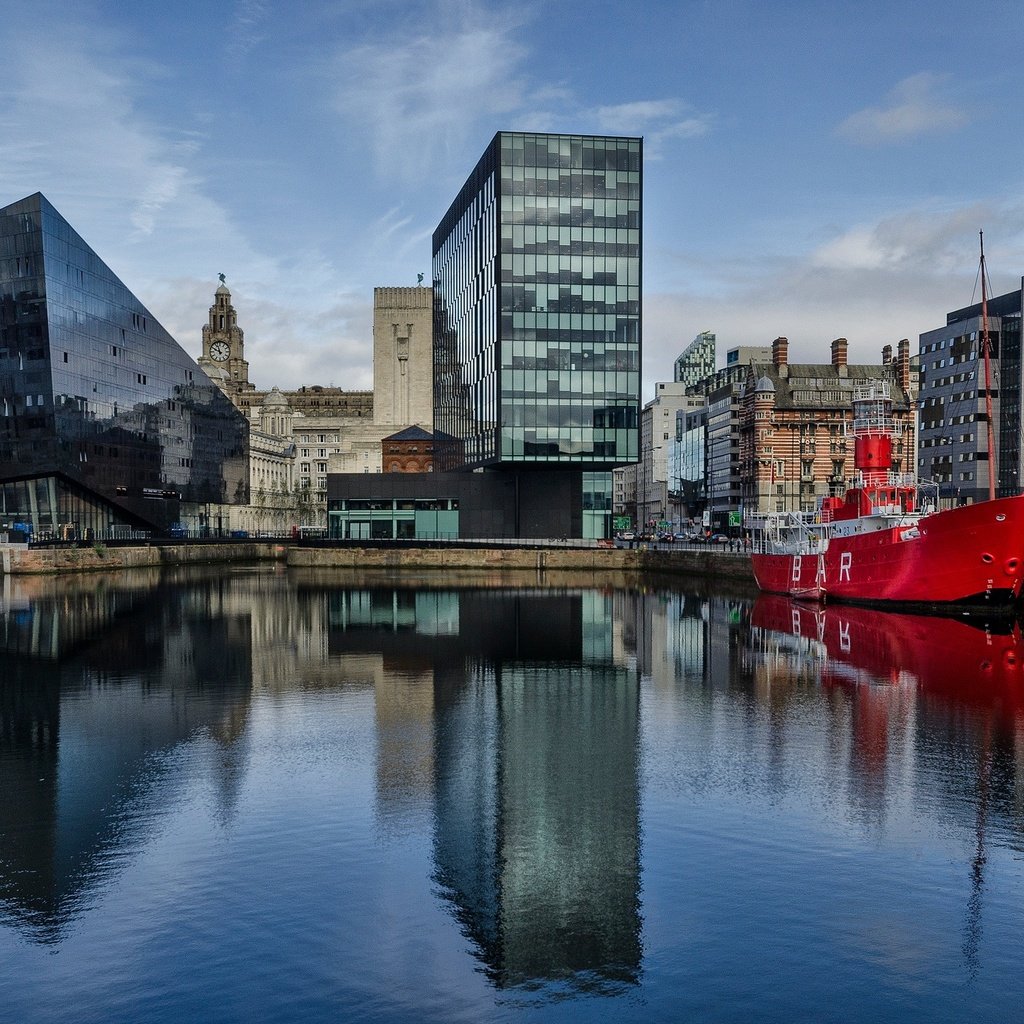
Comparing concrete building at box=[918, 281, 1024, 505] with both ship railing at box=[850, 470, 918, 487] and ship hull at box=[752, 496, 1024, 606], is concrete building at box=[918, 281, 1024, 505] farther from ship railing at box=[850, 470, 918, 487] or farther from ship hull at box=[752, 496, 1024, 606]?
ship hull at box=[752, 496, 1024, 606]

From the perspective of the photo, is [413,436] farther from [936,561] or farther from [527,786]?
[527,786]

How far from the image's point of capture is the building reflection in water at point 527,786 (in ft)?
56.2

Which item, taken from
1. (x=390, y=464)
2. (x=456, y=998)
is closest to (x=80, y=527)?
(x=390, y=464)

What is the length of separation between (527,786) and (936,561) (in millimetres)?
45730

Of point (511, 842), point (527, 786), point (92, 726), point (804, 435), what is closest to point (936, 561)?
point (527, 786)

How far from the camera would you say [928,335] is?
151m

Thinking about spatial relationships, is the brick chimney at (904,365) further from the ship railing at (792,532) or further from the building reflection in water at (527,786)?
the building reflection in water at (527,786)

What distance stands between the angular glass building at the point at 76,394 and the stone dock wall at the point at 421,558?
8302mm

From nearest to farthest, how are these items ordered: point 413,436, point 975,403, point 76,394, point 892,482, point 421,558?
point 892,482, point 76,394, point 421,558, point 975,403, point 413,436

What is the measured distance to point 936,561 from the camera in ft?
207

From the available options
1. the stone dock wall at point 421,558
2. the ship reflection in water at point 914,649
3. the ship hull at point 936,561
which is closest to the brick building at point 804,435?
the stone dock wall at point 421,558

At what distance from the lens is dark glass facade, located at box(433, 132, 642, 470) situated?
111312 mm

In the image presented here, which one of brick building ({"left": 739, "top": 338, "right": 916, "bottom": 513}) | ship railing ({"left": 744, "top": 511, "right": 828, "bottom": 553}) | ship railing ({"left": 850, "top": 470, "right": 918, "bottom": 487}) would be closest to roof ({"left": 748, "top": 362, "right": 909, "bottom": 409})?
brick building ({"left": 739, "top": 338, "right": 916, "bottom": 513})

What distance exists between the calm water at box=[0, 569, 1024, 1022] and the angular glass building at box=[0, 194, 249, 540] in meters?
73.4
